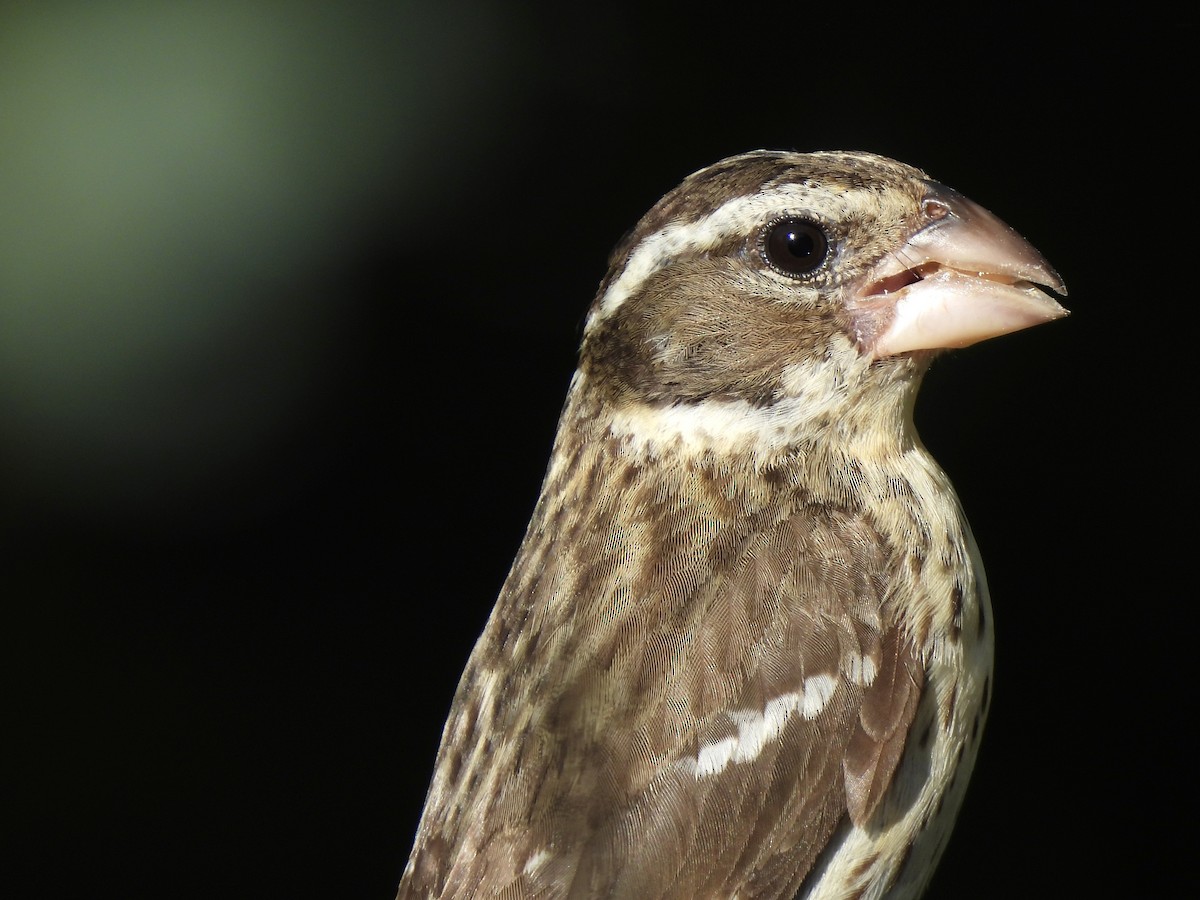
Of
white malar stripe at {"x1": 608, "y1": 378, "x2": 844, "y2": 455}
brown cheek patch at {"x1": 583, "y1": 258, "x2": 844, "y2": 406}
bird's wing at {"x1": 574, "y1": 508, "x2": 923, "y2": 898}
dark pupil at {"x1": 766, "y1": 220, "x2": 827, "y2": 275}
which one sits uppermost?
dark pupil at {"x1": 766, "y1": 220, "x2": 827, "y2": 275}

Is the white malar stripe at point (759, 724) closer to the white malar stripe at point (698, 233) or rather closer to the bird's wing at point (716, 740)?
the bird's wing at point (716, 740)

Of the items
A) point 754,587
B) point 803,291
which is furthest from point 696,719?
point 803,291

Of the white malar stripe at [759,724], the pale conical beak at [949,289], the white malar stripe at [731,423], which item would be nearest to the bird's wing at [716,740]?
the white malar stripe at [759,724]

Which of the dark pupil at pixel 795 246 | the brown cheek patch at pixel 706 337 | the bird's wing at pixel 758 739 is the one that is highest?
the dark pupil at pixel 795 246

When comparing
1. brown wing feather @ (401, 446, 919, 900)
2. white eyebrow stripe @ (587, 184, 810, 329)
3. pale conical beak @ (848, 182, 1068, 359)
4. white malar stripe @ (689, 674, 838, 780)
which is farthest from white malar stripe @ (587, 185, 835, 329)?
white malar stripe @ (689, 674, 838, 780)

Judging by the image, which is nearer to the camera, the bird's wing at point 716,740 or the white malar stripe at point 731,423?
the bird's wing at point 716,740

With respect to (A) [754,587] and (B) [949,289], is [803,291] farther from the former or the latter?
(A) [754,587]

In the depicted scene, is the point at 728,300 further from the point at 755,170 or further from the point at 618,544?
the point at 618,544

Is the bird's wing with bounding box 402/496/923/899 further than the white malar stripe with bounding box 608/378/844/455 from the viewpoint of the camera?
No

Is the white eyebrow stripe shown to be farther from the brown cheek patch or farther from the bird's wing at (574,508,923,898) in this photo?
the bird's wing at (574,508,923,898)
